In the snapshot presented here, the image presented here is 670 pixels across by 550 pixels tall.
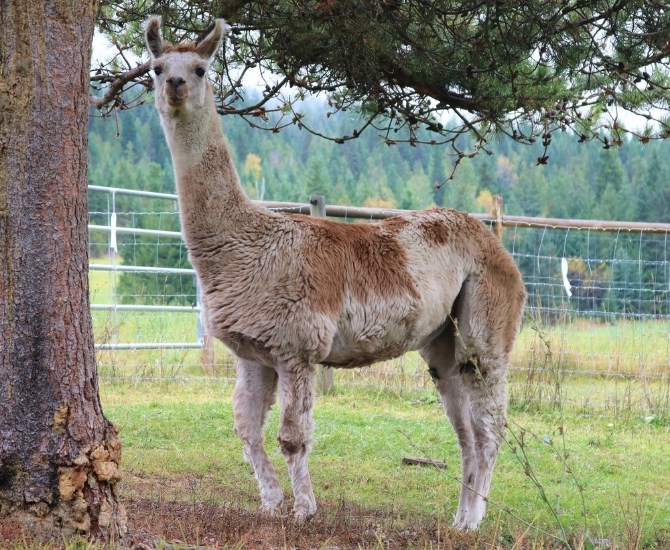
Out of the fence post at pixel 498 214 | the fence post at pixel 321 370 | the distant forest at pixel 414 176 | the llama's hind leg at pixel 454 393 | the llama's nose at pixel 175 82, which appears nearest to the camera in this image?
the llama's nose at pixel 175 82

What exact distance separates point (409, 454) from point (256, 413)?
7.37 ft

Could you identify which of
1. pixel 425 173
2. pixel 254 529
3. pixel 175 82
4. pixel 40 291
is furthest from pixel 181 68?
pixel 425 173

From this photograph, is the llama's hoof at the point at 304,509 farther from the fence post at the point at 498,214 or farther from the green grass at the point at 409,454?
the fence post at the point at 498,214

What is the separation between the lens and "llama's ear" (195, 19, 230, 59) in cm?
473

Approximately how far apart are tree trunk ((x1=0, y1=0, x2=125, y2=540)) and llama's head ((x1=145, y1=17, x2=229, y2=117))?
1413 millimetres

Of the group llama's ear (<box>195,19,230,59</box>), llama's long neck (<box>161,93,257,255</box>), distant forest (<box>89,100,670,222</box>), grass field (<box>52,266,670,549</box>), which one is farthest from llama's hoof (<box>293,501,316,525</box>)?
distant forest (<box>89,100,670,222</box>)

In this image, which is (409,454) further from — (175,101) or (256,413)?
(175,101)

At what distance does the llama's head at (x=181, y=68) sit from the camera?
15.4 ft

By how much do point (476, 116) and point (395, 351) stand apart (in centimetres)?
160

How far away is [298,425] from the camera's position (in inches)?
190

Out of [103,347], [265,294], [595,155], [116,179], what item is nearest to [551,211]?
[595,155]

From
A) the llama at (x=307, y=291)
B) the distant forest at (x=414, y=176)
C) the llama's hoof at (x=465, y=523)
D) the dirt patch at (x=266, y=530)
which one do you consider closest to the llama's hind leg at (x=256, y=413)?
the llama at (x=307, y=291)

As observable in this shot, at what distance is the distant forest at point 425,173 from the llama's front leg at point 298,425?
46168mm

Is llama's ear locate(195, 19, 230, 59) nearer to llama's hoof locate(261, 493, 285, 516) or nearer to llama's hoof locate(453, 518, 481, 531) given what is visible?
llama's hoof locate(261, 493, 285, 516)
